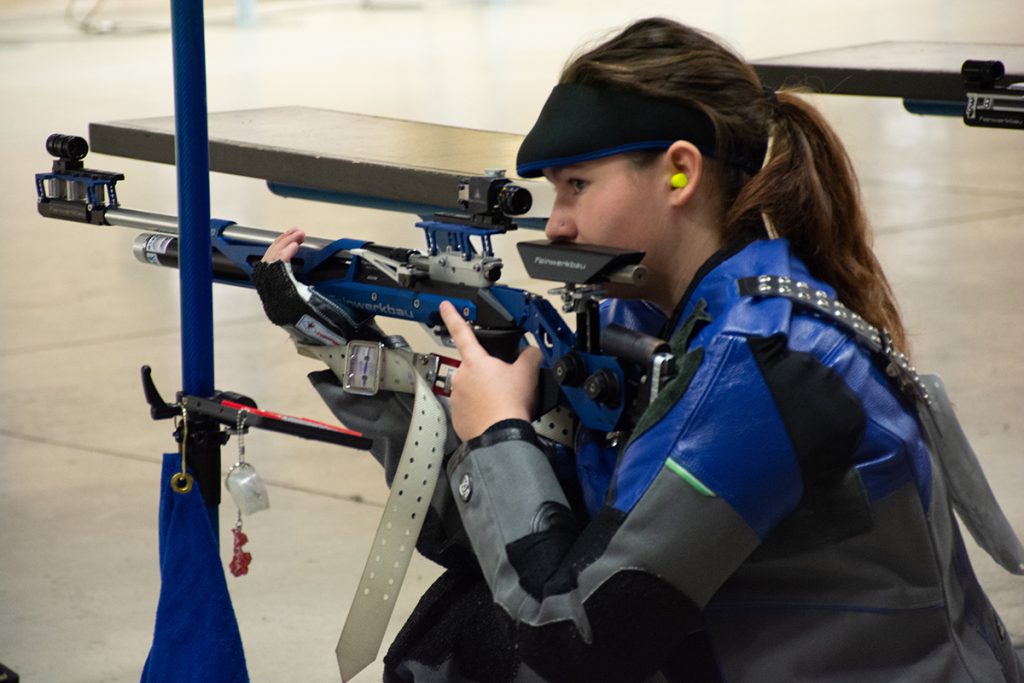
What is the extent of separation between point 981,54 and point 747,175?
235cm

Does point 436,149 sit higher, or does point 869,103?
point 436,149

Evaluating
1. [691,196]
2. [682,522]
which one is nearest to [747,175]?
[691,196]

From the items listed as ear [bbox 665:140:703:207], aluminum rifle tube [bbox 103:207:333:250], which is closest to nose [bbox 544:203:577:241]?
Answer: ear [bbox 665:140:703:207]

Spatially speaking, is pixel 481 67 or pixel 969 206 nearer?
pixel 969 206

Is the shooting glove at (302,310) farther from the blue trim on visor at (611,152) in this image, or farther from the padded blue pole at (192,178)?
the blue trim on visor at (611,152)

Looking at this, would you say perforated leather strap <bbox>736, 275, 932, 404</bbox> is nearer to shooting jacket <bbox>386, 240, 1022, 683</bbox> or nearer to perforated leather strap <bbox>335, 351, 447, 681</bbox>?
shooting jacket <bbox>386, 240, 1022, 683</bbox>

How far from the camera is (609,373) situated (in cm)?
161

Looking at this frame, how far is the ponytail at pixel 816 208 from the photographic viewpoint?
5.25 feet

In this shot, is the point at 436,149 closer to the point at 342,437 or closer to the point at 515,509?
the point at 342,437

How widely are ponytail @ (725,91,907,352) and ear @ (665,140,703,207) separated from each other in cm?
6

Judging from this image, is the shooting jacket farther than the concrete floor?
No

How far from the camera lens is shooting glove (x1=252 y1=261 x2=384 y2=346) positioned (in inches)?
77.2

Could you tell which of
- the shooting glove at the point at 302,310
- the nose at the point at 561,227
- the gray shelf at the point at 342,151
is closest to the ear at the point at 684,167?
the nose at the point at 561,227

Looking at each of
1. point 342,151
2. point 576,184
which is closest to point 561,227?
point 576,184
